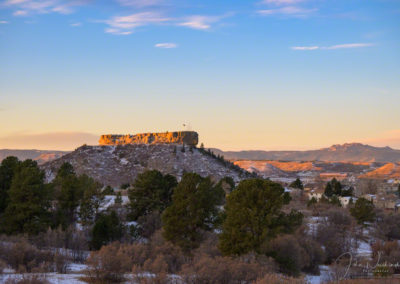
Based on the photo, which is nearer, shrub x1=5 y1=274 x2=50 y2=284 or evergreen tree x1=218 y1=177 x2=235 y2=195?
shrub x1=5 y1=274 x2=50 y2=284

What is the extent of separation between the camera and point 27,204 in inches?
1401

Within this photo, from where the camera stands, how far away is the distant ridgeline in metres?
134

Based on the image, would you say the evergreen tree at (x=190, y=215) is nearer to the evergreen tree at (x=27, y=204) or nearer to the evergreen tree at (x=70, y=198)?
the evergreen tree at (x=27, y=204)

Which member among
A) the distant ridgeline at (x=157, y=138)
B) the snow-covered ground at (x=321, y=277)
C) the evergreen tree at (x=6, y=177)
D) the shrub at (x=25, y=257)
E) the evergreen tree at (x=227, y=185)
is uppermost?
the distant ridgeline at (x=157, y=138)

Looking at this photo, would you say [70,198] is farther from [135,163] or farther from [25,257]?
[135,163]

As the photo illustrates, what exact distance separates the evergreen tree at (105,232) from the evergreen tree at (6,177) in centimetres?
792

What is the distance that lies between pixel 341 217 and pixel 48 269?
3583 centimetres

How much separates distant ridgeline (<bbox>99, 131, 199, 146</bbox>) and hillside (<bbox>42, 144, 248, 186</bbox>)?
42.9 feet

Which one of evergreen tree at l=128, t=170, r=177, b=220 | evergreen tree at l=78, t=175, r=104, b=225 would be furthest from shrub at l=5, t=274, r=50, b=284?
evergreen tree at l=128, t=170, r=177, b=220

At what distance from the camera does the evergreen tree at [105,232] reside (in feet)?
112

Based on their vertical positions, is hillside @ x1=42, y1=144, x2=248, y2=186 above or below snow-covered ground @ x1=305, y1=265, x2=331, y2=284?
above

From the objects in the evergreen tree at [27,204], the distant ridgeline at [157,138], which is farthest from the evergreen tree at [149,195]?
the distant ridgeline at [157,138]

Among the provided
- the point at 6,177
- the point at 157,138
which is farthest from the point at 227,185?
the point at 157,138

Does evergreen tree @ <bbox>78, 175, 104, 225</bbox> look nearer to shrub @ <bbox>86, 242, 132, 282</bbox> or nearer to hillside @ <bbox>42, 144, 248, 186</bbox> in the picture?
shrub @ <bbox>86, 242, 132, 282</bbox>
